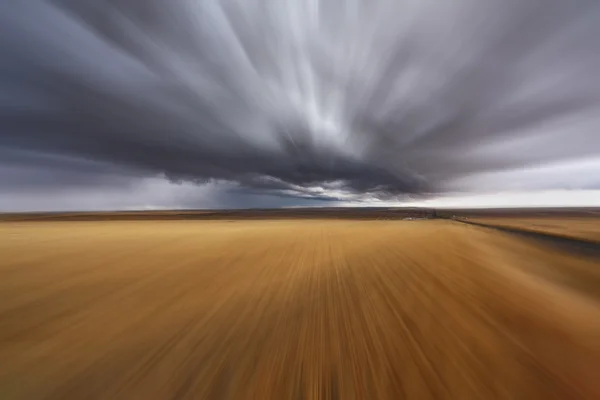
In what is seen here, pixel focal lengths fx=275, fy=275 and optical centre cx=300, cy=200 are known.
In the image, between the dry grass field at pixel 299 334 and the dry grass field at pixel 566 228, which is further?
the dry grass field at pixel 566 228

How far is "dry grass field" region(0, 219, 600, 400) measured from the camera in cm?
291

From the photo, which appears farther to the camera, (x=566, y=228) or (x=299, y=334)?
(x=566, y=228)

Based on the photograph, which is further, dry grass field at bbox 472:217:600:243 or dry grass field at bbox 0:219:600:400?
dry grass field at bbox 472:217:600:243

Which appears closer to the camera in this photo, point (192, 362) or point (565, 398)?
point (565, 398)

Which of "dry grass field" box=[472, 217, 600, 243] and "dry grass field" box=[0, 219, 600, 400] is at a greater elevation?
"dry grass field" box=[472, 217, 600, 243]

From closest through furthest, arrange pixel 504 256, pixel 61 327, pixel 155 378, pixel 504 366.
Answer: pixel 155 378 → pixel 504 366 → pixel 61 327 → pixel 504 256

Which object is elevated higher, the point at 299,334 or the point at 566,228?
the point at 566,228

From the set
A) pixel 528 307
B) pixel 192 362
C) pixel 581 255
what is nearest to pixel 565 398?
pixel 528 307

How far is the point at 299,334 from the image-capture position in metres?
4.05

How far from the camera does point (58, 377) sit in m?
3.07

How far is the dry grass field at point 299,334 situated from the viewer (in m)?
2.91

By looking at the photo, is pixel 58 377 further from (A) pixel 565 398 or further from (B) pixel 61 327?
(A) pixel 565 398

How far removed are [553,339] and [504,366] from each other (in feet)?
4.80

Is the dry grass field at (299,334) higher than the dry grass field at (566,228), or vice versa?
the dry grass field at (566,228)
